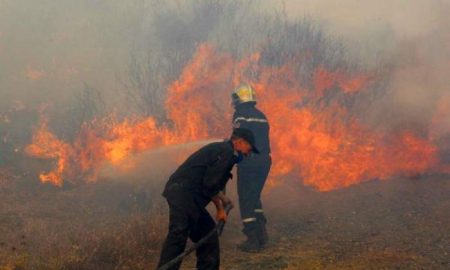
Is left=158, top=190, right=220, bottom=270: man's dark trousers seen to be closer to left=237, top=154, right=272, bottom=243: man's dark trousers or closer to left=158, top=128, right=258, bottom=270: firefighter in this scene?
left=158, top=128, right=258, bottom=270: firefighter

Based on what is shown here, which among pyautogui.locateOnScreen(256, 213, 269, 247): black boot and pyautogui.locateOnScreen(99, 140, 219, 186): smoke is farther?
pyautogui.locateOnScreen(99, 140, 219, 186): smoke

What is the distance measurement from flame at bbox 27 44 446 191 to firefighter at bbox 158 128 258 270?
250 inches

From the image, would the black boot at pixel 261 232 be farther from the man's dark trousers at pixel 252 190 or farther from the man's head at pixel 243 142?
the man's head at pixel 243 142

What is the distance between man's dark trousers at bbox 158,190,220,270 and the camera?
427cm

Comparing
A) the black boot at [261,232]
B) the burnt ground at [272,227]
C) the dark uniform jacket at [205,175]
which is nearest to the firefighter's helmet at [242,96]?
the black boot at [261,232]

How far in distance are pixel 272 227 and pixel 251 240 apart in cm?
135

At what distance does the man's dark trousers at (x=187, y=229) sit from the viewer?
427 cm

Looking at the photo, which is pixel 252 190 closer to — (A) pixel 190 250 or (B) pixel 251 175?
(B) pixel 251 175

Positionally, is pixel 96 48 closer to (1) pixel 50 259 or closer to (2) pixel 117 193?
(2) pixel 117 193

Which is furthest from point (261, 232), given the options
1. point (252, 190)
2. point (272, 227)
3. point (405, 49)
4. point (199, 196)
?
point (405, 49)

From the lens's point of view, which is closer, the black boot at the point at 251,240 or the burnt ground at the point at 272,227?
the burnt ground at the point at 272,227

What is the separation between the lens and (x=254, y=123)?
709 centimetres

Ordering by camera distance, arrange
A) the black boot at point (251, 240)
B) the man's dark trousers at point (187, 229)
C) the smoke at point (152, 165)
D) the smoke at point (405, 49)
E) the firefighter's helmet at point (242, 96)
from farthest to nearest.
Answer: the smoke at point (405, 49) → the smoke at point (152, 165) → the firefighter's helmet at point (242, 96) → the black boot at point (251, 240) → the man's dark trousers at point (187, 229)

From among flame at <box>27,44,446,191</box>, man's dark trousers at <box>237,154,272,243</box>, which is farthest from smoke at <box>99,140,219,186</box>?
man's dark trousers at <box>237,154,272,243</box>
